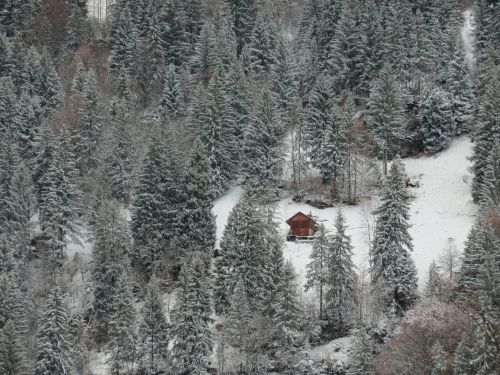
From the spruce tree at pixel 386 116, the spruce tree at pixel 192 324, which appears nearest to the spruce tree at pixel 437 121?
the spruce tree at pixel 386 116

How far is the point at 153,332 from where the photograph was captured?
53812mm

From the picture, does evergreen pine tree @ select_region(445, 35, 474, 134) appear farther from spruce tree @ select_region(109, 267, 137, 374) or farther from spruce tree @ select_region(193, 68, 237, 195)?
spruce tree @ select_region(109, 267, 137, 374)

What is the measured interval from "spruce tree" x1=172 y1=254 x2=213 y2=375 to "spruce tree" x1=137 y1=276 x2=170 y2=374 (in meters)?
1.05

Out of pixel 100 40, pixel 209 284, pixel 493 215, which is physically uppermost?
pixel 100 40

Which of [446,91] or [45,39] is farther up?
[45,39]

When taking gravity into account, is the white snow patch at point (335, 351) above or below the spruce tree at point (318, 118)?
below

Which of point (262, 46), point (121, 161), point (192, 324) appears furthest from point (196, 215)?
point (262, 46)

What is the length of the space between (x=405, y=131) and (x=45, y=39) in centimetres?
5764

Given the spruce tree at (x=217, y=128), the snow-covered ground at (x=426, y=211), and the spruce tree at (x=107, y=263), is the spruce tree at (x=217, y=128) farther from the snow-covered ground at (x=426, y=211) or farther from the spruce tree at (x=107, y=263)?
the spruce tree at (x=107, y=263)

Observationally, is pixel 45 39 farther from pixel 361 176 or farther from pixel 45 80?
pixel 361 176

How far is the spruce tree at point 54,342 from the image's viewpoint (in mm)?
50344

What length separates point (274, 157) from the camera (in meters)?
72.8

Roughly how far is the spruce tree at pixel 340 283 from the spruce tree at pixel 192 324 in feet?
34.3

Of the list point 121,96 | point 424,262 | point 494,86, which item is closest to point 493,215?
point 424,262
